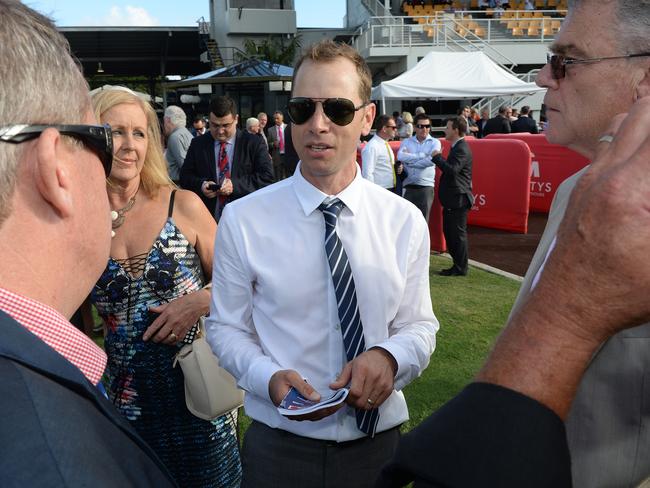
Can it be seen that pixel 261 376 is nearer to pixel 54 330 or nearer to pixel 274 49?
pixel 54 330

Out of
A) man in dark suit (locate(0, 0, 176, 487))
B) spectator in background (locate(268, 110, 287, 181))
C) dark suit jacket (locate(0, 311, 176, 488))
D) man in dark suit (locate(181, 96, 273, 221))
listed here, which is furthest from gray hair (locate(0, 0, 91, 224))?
spectator in background (locate(268, 110, 287, 181))

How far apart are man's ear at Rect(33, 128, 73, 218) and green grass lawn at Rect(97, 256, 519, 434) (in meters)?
3.24

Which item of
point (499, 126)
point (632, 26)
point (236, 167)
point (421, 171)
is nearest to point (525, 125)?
point (499, 126)

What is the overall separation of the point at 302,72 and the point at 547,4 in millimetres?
37977

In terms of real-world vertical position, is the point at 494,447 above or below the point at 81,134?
below

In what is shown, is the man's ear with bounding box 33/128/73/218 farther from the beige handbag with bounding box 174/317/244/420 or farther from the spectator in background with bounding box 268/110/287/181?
the spectator in background with bounding box 268/110/287/181

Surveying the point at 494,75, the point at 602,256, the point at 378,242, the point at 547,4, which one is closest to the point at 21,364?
the point at 602,256

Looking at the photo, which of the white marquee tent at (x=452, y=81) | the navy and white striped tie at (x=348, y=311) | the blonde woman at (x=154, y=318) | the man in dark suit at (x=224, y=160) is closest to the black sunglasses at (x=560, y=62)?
the navy and white striped tie at (x=348, y=311)

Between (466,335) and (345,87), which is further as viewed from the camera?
(466,335)

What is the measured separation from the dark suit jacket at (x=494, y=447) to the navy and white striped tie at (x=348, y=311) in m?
1.18

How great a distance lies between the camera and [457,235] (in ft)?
26.0

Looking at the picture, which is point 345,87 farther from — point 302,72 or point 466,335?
point 466,335

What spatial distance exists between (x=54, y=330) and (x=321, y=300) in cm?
106

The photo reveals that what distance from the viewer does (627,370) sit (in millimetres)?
1062
